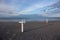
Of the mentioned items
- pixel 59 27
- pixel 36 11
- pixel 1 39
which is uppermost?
pixel 36 11

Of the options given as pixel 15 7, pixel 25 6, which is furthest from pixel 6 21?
pixel 25 6

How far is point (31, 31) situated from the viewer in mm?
1406

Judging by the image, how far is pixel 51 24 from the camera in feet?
4.64

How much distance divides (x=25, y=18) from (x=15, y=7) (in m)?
0.21

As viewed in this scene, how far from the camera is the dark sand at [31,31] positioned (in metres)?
1.39

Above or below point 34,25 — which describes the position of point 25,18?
above

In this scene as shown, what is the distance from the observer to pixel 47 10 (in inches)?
54.9

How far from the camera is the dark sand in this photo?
139 centimetres

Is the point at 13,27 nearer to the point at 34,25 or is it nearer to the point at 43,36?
the point at 34,25

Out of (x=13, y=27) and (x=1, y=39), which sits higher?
(x=13, y=27)

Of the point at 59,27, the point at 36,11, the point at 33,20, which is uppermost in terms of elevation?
the point at 36,11

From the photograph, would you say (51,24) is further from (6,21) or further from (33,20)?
(6,21)

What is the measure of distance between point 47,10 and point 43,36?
38 cm

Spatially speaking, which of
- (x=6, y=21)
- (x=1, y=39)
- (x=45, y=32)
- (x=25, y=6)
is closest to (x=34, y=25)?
(x=45, y=32)
